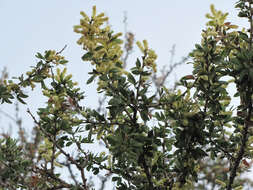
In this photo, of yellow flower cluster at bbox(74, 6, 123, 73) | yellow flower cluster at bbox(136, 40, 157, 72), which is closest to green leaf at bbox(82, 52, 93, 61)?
yellow flower cluster at bbox(74, 6, 123, 73)

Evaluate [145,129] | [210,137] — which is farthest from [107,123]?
[210,137]

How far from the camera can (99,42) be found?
2.16 meters

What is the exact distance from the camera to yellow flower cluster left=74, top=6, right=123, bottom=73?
212 centimetres

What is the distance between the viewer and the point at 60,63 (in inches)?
111

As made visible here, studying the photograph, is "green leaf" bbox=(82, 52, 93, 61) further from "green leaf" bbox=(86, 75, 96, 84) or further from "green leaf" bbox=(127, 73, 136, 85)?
"green leaf" bbox=(127, 73, 136, 85)

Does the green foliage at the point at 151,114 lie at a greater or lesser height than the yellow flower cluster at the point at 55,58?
lesser

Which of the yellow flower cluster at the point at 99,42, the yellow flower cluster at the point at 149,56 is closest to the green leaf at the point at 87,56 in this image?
the yellow flower cluster at the point at 99,42

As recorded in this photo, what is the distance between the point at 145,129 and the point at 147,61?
493 millimetres

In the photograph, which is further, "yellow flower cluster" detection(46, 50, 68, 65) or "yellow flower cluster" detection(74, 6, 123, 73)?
"yellow flower cluster" detection(46, 50, 68, 65)

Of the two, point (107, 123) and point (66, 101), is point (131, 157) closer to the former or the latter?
point (107, 123)

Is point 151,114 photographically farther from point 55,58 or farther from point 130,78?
point 55,58

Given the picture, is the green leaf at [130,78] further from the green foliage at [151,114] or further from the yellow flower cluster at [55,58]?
the yellow flower cluster at [55,58]

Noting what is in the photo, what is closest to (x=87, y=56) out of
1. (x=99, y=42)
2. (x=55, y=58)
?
(x=99, y=42)

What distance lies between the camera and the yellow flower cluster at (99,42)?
6.97 ft
